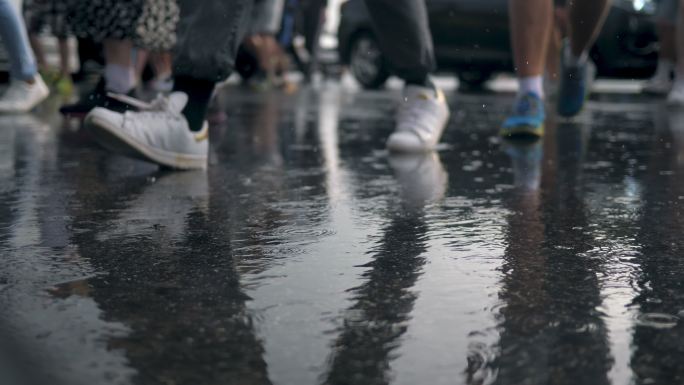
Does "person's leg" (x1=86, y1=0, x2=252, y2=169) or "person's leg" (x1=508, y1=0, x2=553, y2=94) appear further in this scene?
"person's leg" (x1=508, y1=0, x2=553, y2=94)

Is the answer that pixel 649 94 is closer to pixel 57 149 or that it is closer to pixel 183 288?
pixel 57 149

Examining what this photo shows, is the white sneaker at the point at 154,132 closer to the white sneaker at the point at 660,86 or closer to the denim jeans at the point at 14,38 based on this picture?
the denim jeans at the point at 14,38

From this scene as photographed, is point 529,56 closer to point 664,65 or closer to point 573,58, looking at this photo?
point 573,58

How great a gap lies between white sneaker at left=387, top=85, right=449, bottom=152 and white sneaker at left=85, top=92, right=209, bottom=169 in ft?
3.20

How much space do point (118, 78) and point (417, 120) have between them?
4.57 ft

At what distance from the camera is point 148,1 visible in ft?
17.7

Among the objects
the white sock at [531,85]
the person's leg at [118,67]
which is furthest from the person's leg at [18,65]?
the white sock at [531,85]

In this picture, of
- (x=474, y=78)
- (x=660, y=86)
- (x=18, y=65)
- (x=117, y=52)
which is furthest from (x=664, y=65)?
(x=117, y=52)

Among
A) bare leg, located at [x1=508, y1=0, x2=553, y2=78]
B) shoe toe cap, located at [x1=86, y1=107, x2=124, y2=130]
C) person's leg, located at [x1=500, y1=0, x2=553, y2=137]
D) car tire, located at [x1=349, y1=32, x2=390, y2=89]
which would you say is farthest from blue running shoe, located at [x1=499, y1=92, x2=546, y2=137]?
car tire, located at [x1=349, y1=32, x2=390, y2=89]

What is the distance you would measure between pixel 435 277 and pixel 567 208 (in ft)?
3.35

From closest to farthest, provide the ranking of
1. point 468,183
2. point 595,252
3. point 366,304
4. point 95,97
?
point 366,304 → point 595,252 → point 468,183 → point 95,97

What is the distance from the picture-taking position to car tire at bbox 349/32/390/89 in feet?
→ 42.9

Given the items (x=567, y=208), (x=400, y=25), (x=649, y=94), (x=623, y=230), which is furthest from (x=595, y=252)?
(x=649, y=94)

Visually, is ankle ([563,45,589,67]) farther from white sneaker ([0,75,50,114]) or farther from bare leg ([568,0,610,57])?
white sneaker ([0,75,50,114])
